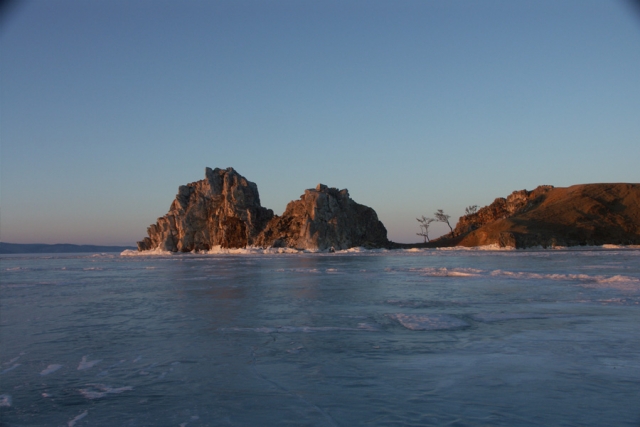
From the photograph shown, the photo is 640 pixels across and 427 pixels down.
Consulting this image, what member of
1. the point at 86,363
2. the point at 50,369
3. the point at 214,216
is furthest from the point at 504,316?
the point at 214,216

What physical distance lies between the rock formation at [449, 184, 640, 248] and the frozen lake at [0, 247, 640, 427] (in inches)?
2811

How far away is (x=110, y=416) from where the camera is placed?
214 inches

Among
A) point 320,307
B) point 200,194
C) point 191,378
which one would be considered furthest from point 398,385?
point 200,194

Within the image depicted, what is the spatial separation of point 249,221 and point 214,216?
8.18 metres

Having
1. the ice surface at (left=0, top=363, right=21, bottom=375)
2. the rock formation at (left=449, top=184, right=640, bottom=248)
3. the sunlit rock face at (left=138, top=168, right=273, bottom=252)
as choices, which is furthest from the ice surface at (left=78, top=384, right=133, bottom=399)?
the sunlit rock face at (left=138, top=168, right=273, bottom=252)

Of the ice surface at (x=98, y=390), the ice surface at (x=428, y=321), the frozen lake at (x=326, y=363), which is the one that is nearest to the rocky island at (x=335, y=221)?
the frozen lake at (x=326, y=363)

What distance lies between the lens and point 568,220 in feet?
287

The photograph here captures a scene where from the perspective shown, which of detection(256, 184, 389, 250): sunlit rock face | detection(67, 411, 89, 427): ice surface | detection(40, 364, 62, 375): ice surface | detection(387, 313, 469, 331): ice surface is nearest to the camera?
detection(67, 411, 89, 427): ice surface

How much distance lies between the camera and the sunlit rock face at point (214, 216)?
9225 centimetres

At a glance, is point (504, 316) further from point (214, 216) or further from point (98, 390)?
point (214, 216)

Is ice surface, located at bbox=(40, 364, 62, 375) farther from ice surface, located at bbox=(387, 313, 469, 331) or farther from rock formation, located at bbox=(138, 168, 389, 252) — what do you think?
rock formation, located at bbox=(138, 168, 389, 252)

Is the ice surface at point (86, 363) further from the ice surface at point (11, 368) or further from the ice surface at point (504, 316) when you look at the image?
the ice surface at point (504, 316)

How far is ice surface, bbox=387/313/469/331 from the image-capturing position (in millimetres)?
10298

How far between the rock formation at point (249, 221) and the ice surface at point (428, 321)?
69163 millimetres
